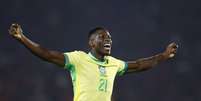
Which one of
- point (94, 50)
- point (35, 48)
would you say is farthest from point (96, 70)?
point (35, 48)

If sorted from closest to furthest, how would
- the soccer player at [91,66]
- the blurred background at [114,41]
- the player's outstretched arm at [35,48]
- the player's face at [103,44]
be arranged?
the player's outstretched arm at [35,48]
the soccer player at [91,66]
the player's face at [103,44]
the blurred background at [114,41]

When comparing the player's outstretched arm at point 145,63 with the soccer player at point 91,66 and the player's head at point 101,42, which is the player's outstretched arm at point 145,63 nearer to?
the soccer player at point 91,66

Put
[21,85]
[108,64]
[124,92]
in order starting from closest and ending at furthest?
[108,64] < [21,85] < [124,92]

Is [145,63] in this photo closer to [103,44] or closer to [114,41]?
[103,44]

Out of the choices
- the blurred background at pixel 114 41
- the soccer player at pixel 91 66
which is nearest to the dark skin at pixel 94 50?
the soccer player at pixel 91 66

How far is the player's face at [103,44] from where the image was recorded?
2602 millimetres

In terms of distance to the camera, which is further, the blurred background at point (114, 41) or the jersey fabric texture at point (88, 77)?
the blurred background at point (114, 41)

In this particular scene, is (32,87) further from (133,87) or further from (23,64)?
(133,87)

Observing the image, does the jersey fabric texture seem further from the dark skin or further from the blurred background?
the blurred background

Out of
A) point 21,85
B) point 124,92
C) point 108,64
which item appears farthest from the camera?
point 124,92

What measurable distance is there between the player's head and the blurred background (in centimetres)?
186

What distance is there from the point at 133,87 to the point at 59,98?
839 mm

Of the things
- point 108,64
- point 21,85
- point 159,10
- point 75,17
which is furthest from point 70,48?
point 108,64

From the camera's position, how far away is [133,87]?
184 inches
